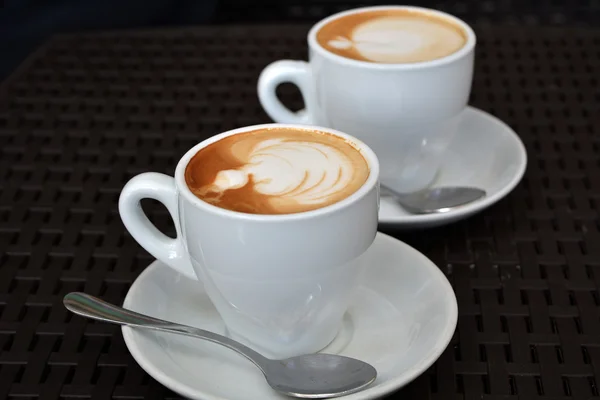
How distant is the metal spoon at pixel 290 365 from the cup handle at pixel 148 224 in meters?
0.06

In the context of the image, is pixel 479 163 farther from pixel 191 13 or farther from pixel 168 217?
pixel 191 13

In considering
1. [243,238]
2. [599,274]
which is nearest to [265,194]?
[243,238]

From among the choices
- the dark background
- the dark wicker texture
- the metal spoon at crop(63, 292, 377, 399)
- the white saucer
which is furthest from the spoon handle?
the dark wicker texture

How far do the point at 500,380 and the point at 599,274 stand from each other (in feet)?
0.58

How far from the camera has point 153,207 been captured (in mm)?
866

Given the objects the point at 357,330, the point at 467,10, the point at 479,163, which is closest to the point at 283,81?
the point at 479,163

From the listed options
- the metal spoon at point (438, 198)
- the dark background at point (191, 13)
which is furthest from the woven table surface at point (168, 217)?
the dark background at point (191, 13)

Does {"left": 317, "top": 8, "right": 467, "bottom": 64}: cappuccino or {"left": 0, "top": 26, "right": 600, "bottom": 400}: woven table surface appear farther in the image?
{"left": 317, "top": 8, "right": 467, "bottom": 64}: cappuccino

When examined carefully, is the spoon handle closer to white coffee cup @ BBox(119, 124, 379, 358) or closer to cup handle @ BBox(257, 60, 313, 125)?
white coffee cup @ BBox(119, 124, 379, 358)

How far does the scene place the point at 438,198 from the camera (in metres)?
0.84

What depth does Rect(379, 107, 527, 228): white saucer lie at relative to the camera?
792 mm

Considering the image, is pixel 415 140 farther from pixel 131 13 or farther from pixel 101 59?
pixel 131 13

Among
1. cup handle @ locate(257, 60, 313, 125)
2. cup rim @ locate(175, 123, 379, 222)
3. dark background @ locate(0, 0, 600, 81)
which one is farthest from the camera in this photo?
dark background @ locate(0, 0, 600, 81)

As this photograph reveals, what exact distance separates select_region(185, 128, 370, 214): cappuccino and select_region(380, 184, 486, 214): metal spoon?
0.54 feet
